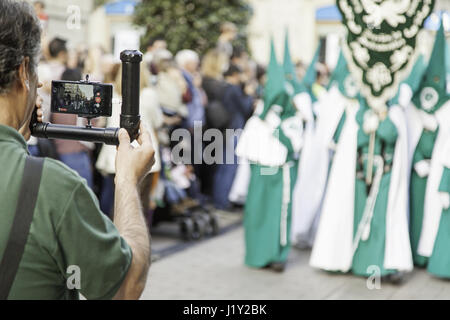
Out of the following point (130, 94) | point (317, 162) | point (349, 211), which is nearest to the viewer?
point (130, 94)

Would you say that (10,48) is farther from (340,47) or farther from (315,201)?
(315,201)

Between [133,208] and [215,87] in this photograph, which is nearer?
[133,208]

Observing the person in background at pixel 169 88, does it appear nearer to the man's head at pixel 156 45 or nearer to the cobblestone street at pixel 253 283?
the man's head at pixel 156 45

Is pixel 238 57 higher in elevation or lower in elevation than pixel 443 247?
higher

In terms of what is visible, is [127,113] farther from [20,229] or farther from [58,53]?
[58,53]

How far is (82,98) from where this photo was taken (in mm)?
1859

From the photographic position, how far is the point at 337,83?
6801 millimetres

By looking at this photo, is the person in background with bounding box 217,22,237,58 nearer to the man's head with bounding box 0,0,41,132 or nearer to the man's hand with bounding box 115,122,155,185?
the man's hand with bounding box 115,122,155,185

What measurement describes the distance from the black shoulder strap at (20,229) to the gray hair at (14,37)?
0.22 m

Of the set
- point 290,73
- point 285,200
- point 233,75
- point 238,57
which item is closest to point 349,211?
point 285,200

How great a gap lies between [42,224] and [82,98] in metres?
0.47

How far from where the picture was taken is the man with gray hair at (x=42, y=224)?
147cm
